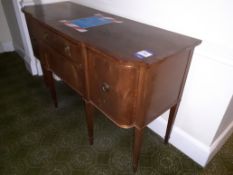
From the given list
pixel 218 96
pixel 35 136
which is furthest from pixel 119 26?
pixel 35 136

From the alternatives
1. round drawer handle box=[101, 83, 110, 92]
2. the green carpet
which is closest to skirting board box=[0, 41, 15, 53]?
the green carpet

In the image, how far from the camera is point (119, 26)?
132 centimetres

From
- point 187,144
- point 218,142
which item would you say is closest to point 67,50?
point 187,144

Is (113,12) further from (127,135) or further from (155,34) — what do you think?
(127,135)

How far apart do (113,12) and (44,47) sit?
614 mm

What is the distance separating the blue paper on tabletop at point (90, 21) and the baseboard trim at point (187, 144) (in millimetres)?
870

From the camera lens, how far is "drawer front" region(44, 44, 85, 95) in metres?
1.24

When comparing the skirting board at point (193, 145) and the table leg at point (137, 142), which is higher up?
the table leg at point (137, 142)

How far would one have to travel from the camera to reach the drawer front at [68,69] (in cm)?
124

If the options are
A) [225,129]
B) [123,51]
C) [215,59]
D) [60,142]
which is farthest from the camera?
[60,142]

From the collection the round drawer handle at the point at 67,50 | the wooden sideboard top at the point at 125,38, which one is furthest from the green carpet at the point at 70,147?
the wooden sideboard top at the point at 125,38

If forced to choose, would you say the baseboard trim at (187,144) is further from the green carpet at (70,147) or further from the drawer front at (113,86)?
the drawer front at (113,86)

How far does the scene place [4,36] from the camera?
2.96 m

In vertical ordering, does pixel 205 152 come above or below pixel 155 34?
below
